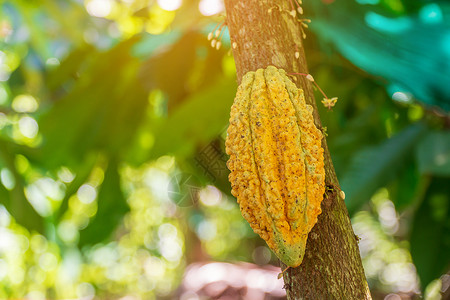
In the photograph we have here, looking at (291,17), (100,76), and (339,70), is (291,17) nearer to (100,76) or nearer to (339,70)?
(339,70)

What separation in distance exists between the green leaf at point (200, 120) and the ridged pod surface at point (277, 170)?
1194mm

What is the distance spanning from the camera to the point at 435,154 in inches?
53.1

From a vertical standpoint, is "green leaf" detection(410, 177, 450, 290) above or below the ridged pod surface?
below

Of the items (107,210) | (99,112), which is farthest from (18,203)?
(99,112)

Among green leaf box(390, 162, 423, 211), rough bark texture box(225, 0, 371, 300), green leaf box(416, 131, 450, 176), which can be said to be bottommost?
green leaf box(390, 162, 423, 211)

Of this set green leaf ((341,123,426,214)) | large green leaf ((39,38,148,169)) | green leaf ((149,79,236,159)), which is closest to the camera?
green leaf ((341,123,426,214))

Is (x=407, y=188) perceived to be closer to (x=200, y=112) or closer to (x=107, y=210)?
(x=200, y=112)

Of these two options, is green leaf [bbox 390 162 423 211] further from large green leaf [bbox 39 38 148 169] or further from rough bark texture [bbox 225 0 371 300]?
rough bark texture [bbox 225 0 371 300]

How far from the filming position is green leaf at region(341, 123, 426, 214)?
1.53 metres

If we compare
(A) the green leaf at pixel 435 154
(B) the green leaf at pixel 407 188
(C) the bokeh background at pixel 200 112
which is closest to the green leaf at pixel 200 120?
(C) the bokeh background at pixel 200 112

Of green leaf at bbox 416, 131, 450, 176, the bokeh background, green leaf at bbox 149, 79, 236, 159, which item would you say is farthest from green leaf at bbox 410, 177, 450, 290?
green leaf at bbox 149, 79, 236, 159

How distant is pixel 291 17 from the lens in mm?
599

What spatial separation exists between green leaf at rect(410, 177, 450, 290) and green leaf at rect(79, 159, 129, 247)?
1.32 m

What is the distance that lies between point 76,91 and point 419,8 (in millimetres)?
1576
